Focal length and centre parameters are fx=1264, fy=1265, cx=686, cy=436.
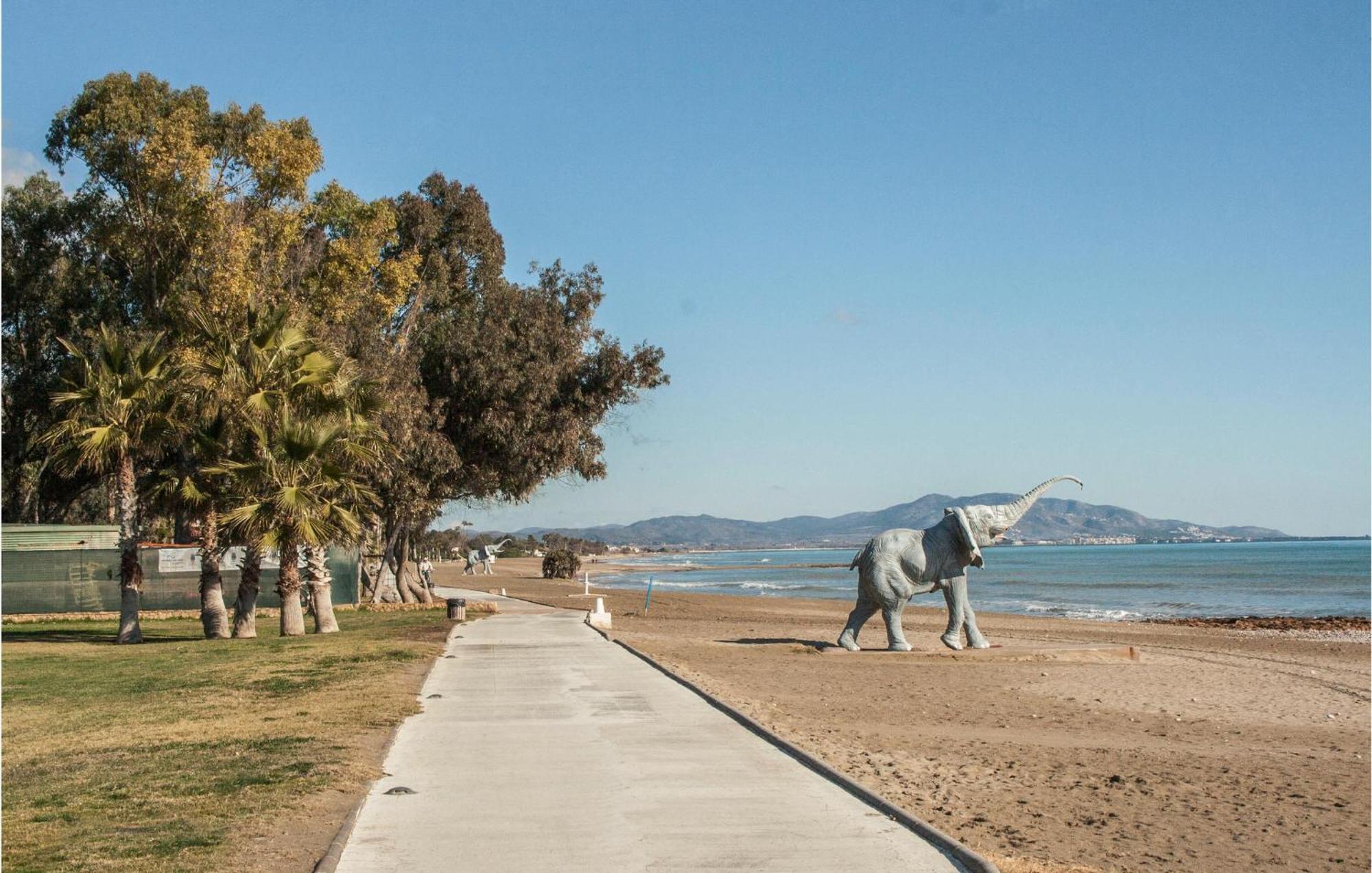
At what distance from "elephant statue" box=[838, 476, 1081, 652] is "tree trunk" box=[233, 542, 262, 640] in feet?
40.0

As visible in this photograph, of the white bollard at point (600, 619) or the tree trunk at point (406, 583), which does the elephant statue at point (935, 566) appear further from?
the tree trunk at point (406, 583)

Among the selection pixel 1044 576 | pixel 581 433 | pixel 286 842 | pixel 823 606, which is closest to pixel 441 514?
pixel 581 433

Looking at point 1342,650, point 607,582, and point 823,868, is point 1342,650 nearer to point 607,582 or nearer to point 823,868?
point 823,868

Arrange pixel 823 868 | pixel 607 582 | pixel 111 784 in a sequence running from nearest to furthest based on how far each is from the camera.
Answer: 1. pixel 823 868
2. pixel 111 784
3. pixel 607 582

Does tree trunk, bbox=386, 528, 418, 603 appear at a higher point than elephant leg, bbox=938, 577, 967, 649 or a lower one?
higher

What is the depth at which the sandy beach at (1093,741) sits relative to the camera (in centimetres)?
898

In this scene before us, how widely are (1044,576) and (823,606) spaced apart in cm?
4297

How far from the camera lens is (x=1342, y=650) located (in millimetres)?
29922

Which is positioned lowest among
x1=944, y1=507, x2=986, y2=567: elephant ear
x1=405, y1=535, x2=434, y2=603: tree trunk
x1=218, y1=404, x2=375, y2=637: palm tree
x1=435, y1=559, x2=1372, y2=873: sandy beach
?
x1=435, y1=559, x2=1372, y2=873: sandy beach

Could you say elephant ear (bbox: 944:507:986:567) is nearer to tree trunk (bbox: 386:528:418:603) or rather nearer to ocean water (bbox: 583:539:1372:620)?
tree trunk (bbox: 386:528:418:603)

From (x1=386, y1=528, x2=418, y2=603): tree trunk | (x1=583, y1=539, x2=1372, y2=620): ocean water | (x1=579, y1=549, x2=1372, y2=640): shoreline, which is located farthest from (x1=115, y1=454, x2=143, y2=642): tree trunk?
(x1=583, y1=539, x2=1372, y2=620): ocean water

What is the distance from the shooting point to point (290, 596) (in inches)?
1047

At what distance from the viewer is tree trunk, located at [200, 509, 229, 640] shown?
2592 cm

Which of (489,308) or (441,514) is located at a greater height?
(489,308)
